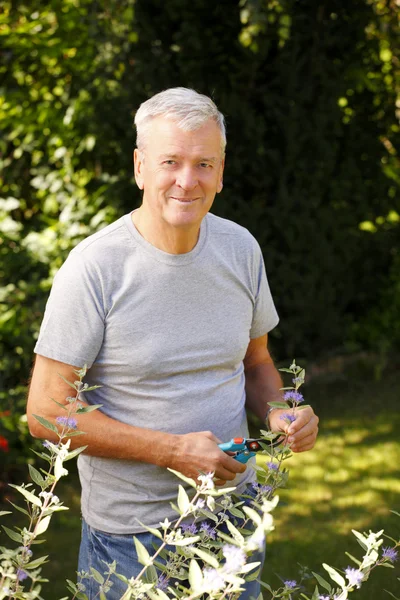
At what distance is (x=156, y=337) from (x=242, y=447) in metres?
0.33

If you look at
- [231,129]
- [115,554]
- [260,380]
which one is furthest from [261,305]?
[231,129]

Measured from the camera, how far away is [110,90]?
5219mm

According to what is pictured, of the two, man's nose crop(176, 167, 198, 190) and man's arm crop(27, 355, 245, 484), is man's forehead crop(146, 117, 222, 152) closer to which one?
man's nose crop(176, 167, 198, 190)

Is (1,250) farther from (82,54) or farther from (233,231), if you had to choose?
(233,231)

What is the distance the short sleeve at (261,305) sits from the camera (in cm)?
214

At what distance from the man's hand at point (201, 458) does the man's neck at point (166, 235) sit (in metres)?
0.44

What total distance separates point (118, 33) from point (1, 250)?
1.60 metres

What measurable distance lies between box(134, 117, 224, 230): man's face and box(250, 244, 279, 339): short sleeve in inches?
11.9

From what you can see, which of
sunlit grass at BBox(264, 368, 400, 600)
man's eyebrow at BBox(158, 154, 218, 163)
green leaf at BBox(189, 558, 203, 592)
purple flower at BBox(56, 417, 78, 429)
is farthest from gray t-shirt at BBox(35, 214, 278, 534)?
sunlit grass at BBox(264, 368, 400, 600)

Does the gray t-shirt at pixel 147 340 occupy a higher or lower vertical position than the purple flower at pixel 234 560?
lower

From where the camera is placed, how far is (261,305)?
215cm

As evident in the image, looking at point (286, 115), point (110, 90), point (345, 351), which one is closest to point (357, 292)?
point (345, 351)

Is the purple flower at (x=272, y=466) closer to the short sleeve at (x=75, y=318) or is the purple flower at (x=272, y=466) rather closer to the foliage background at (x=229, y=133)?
the short sleeve at (x=75, y=318)

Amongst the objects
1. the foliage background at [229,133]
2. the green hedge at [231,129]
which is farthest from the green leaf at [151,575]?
the green hedge at [231,129]
